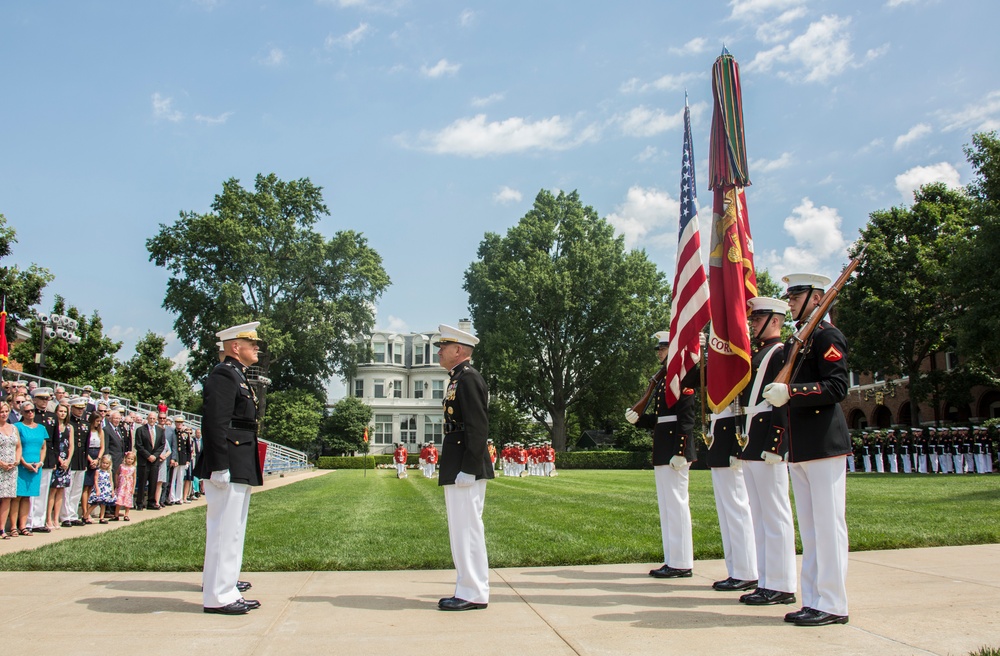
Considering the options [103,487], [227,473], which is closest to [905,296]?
[103,487]

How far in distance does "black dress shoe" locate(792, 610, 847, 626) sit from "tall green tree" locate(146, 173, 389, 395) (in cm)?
4320

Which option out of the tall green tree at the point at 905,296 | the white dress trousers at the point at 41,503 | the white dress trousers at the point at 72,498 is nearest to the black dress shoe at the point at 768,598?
the white dress trousers at the point at 41,503

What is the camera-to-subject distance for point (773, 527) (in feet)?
19.2

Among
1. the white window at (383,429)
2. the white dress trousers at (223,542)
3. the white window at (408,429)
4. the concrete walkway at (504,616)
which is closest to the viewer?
the concrete walkway at (504,616)

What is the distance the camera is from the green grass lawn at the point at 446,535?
26.4 feet

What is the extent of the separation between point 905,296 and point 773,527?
38277mm

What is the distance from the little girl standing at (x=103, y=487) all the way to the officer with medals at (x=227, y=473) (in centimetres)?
876

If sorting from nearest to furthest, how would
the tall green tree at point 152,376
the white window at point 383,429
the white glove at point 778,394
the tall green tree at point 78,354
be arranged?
the white glove at point 778,394 → the tall green tree at point 78,354 → the tall green tree at point 152,376 → the white window at point 383,429

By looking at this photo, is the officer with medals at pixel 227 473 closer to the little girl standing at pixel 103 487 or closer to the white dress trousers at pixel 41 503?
the white dress trousers at pixel 41 503

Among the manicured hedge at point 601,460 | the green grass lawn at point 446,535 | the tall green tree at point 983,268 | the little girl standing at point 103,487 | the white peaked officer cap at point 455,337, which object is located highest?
the tall green tree at point 983,268

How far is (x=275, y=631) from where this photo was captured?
4992mm

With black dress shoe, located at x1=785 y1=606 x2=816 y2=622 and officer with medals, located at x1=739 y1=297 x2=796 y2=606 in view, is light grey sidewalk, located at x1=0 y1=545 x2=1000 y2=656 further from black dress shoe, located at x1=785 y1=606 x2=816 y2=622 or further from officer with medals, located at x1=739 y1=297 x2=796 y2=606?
officer with medals, located at x1=739 y1=297 x2=796 y2=606

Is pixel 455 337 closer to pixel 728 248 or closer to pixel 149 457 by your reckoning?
pixel 728 248

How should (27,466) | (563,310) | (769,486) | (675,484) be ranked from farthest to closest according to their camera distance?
(563,310) → (27,466) → (675,484) → (769,486)
